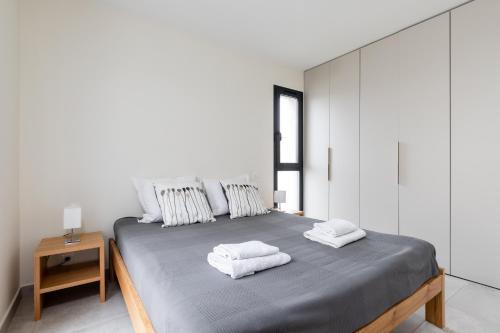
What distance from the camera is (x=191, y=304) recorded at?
3.19ft

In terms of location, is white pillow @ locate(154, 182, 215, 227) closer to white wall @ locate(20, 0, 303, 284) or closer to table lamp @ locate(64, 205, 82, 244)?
white wall @ locate(20, 0, 303, 284)

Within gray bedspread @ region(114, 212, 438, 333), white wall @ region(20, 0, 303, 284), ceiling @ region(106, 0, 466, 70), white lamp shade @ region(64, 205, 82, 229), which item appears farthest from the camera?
ceiling @ region(106, 0, 466, 70)

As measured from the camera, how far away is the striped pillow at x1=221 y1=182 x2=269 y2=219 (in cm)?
263

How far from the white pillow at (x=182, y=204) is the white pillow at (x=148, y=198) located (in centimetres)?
6

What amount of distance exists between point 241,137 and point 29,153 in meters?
2.16

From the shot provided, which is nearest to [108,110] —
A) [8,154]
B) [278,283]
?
[8,154]

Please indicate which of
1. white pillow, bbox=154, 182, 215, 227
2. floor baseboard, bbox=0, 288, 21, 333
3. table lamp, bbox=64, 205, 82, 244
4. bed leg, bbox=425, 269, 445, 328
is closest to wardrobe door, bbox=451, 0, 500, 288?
bed leg, bbox=425, 269, 445, 328

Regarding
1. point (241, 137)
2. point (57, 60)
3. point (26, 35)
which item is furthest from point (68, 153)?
point (241, 137)

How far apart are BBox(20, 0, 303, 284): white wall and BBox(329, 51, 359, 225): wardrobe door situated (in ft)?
4.66

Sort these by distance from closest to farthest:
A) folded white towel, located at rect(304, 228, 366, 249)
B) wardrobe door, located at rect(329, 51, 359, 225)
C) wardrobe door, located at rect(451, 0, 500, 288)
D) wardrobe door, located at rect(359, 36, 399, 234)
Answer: folded white towel, located at rect(304, 228, 366, 249) → wardrobe door, located at rect(451, 0, 500, 288) → wardrobe door, located at rect(359, 36, 399, 234) → wardrobe door, located at rect(329, 51, 359, 225)

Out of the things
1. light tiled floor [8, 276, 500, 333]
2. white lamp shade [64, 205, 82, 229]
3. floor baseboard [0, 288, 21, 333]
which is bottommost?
light tiled floor [8, 276, 500, 333]

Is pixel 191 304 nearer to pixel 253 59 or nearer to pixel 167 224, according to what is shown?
pixel 167 224

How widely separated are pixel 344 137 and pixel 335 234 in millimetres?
2062

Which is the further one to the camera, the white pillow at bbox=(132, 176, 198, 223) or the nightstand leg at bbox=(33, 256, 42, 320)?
the white pillow at bbox=(132, 176, 198, 223)
